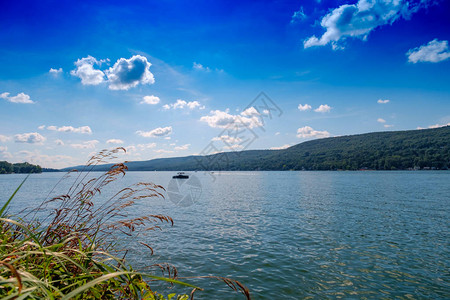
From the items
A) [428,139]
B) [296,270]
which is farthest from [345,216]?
[428,139]

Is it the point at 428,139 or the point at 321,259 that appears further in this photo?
the point at 428,139

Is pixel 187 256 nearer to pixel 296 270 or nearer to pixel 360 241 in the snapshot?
pixel 296 270

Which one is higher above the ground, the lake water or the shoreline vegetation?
the shoreline vegetation

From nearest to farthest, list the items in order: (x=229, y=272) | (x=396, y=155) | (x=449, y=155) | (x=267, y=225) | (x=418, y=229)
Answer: (x=229, y=272) → (x=418, y=229) → (x=267, y=225) → (x=449, y=155) → (x=396, y=155)

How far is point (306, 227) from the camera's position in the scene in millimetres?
19625

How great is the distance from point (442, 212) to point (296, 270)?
2379 centimetres

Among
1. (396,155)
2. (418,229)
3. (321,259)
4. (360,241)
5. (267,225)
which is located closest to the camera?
(321,259)

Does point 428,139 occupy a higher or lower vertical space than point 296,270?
higher

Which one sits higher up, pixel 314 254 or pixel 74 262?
pixel 74 262

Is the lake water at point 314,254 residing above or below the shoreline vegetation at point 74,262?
below

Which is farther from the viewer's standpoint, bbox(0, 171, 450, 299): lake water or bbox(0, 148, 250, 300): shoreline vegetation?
bbox(0, 171, 450, 299): lake water

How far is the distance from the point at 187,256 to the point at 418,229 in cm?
1785

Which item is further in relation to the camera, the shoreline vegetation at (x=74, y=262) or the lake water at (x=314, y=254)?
the lake water at (x=314, y=254)

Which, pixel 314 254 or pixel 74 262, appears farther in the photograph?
pixel 314 254
